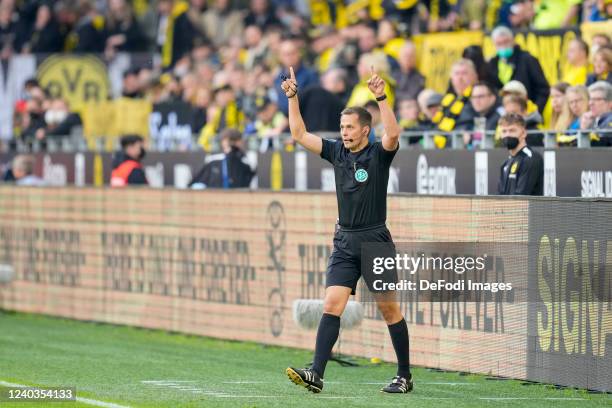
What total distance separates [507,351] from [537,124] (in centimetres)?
369

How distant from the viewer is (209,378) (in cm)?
1256

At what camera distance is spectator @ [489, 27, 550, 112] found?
1658cm

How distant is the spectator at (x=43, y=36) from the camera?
29.2m

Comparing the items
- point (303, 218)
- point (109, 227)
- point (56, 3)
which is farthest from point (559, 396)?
point (56, 3)

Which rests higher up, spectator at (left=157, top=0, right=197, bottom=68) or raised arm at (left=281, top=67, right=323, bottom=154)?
spectator at (left=157, top=0, right=197, bottom=68)

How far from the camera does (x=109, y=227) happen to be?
19.2m

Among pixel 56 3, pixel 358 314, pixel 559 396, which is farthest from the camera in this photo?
pixel 56 3

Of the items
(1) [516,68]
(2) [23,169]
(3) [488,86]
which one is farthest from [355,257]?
(2) [23,169]

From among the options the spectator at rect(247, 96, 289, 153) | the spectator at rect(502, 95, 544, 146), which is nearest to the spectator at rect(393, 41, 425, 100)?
the spectator at rect(247, 96, 289, 153)

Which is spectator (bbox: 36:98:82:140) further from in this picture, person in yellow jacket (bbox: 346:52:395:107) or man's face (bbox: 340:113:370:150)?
man's face (bbox: 340:113:370:150)

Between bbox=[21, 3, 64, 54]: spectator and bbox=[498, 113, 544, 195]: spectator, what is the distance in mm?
17042

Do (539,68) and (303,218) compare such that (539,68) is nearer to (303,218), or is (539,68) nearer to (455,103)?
(455,103)

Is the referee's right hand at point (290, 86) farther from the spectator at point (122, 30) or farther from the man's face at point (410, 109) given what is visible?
the spectator at point (122, 30)

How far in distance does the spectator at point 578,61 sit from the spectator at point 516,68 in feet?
1.09
